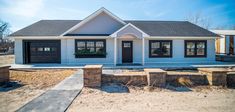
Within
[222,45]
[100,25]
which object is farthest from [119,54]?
[222,45]

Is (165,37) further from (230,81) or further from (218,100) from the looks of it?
(218,100)

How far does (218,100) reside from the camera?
680 centimetres

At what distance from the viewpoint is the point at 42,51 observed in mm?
19078

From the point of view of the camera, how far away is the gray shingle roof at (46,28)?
1883cm

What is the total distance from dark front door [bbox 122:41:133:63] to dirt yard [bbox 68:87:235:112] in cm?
1103

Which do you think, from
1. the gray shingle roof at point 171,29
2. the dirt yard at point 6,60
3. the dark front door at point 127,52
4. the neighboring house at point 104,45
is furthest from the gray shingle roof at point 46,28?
the gray shingle roof at point 171,29

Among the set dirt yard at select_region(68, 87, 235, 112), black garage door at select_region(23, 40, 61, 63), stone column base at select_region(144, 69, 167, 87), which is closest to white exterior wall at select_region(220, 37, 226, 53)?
black garage door at select_region(23, 40, 61, 63)

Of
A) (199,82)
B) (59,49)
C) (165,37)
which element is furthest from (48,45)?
Result: (199,82)

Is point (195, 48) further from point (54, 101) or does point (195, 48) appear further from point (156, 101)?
point (54, 101)

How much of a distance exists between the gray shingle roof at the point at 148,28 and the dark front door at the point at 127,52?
7.59 ft

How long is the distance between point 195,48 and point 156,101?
14709 mm

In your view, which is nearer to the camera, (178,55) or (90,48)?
(90,48)

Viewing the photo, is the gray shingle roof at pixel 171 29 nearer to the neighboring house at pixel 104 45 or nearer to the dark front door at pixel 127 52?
the neighboring house at pixel 104 45

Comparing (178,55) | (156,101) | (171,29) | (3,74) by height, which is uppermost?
(171,29)
